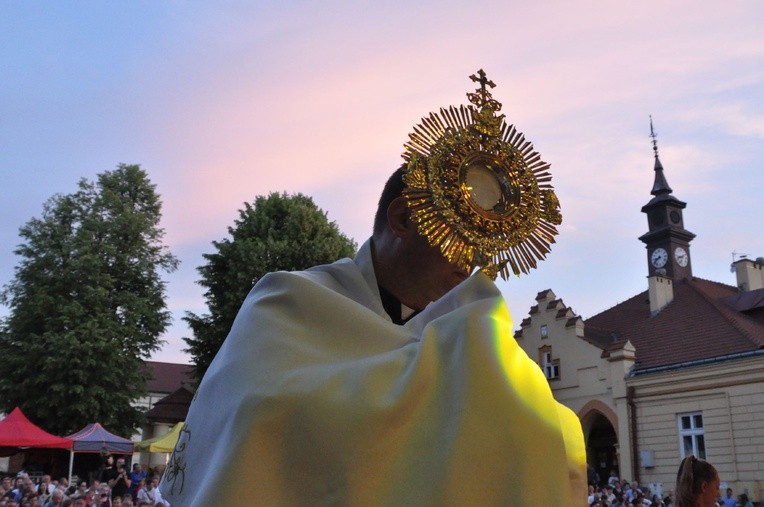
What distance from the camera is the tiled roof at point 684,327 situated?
2928 centimetres

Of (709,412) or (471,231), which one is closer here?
(471,231)

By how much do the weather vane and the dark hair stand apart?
1.00ft

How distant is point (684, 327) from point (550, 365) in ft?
21.6

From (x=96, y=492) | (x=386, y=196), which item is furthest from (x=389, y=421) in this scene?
(x=96, y=492)

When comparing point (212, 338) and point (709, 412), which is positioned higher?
point (212, 338)

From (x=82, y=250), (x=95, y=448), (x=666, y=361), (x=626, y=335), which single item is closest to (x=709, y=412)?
(x=666, y=361)

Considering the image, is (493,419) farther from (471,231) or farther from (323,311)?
(471,231)

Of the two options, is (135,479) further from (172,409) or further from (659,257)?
(659,257)

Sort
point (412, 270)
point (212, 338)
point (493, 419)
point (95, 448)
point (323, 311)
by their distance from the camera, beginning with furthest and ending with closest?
point (212, 338) → point (95, 448) → point (412, 270) → point (323, 311) → point (493, 419)

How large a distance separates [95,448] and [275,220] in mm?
12600

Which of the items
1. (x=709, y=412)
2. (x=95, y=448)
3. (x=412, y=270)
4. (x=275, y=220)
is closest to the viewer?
(x=412, y=270)

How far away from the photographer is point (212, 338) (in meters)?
29.6

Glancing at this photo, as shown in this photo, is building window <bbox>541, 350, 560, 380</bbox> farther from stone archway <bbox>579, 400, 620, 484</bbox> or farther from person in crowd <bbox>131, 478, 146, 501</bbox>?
person in crowd <bbox>131, 478, 146, 501</bbox>

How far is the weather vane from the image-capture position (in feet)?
8.40
